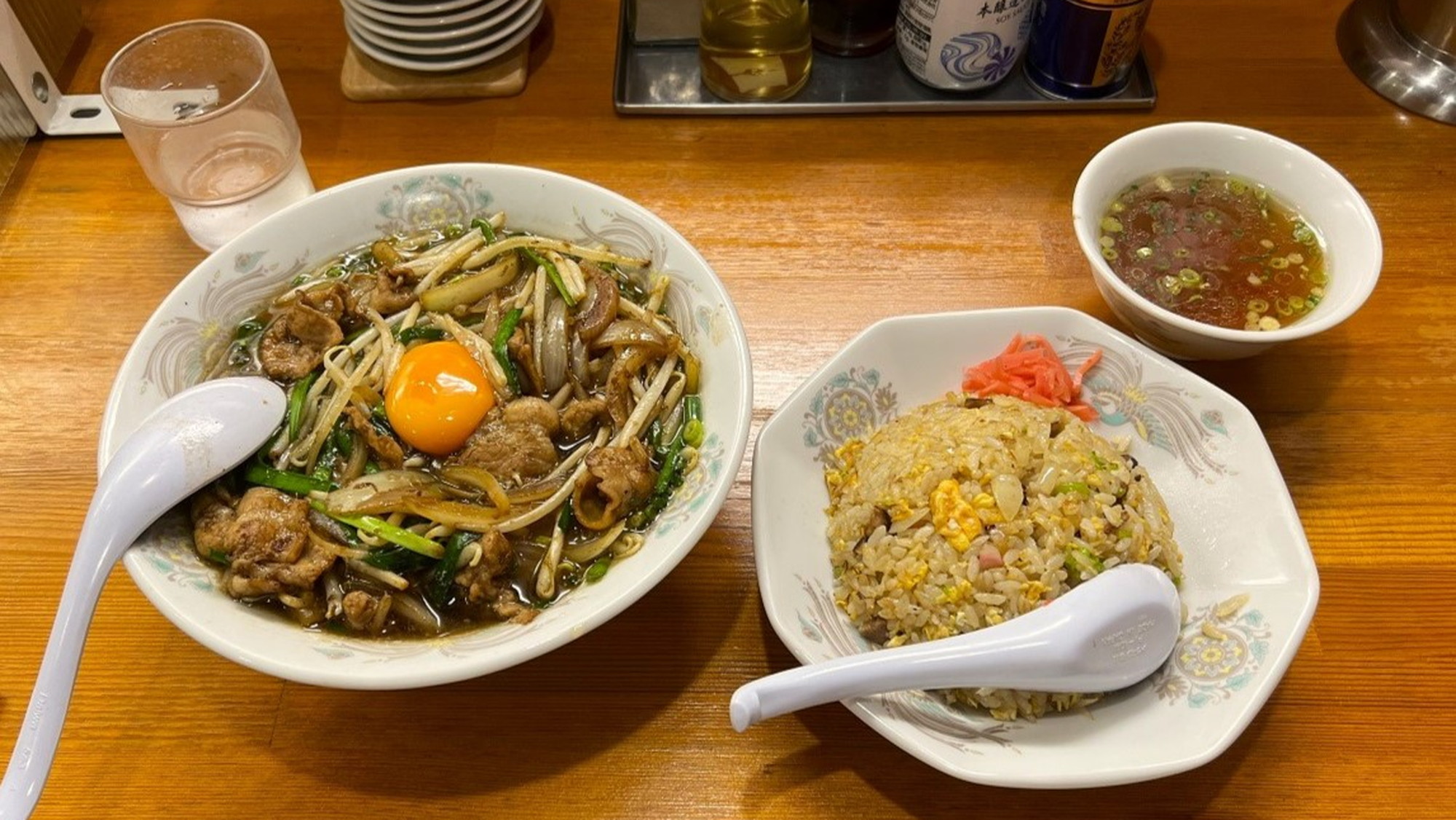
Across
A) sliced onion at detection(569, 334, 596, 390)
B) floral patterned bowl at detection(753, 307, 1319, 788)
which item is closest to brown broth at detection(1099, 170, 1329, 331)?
floral patterned bowl at detection(753, 307, 1319, 788)

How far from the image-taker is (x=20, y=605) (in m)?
1.75

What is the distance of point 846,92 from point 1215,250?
1005mm

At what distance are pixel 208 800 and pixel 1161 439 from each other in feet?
5.66

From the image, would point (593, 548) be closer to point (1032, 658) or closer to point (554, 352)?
point (554, 352)

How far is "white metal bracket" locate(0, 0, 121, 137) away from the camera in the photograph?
7.66 feet

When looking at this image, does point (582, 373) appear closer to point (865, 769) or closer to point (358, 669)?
point (358, 669)

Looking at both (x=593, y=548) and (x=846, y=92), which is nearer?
(x=593, y=548)

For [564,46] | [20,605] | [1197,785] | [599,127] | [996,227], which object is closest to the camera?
[1197,785]

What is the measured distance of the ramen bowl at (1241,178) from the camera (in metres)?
1.80

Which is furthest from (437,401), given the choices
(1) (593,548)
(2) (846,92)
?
(2) (846,92)

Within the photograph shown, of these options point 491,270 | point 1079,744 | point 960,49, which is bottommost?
point 1079,744

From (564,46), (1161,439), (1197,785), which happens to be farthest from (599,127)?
(1197,785)

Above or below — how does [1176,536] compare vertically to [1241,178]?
below

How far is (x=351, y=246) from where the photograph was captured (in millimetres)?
1896
